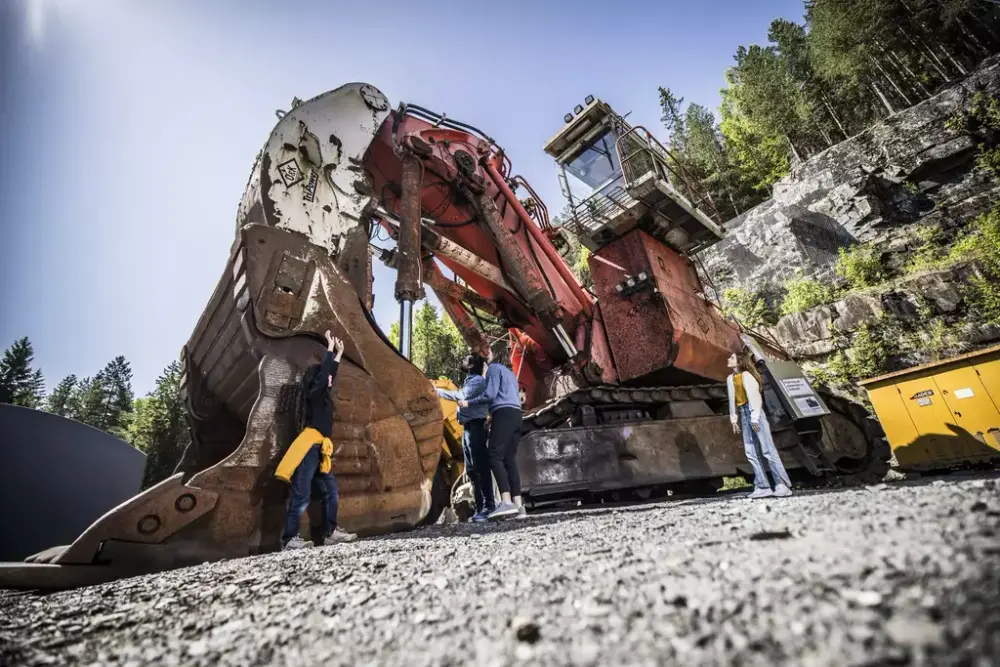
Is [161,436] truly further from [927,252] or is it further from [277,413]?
[927,252]

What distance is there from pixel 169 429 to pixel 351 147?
84.6 ft

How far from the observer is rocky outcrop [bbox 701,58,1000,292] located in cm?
1752

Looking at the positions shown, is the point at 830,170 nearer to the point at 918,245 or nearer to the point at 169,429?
the point at 918,245

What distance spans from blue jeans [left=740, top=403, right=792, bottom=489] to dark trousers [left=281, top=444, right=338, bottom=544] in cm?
392

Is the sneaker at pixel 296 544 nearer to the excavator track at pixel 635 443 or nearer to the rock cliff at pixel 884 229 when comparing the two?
the excavator track at pixel 635 443

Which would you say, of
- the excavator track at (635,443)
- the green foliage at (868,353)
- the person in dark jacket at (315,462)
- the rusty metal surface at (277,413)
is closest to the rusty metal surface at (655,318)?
the excavator track at (635,443)

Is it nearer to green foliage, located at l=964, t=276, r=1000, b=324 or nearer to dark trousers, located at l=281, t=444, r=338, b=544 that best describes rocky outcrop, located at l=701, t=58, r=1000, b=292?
green foliage, located at l=964, t=276, r=1000, b=324

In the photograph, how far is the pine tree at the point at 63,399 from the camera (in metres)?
49.1

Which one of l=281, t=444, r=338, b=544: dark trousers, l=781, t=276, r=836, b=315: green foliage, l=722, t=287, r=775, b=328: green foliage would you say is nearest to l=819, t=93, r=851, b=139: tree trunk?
l=722, t=287, r=775, b=328: green foliage

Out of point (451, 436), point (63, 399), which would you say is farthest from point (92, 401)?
point (451, 436)

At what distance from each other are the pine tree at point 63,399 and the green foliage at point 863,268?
7308 cm

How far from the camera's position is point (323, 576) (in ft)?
5.73

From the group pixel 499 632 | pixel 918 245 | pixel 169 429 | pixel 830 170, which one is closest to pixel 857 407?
pixel 499 632

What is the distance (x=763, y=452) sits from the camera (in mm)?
4066
